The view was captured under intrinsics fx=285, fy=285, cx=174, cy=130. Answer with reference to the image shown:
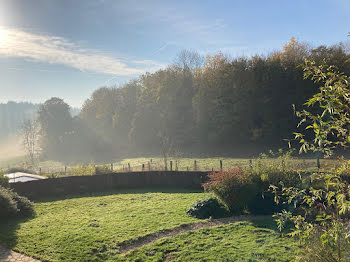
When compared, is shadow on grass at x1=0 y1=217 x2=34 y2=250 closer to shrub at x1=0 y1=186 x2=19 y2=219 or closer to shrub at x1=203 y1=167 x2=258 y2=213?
shrub at x1=0 y1=186 x2=19 y2=219

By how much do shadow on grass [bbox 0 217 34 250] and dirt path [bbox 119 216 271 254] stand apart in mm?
3661

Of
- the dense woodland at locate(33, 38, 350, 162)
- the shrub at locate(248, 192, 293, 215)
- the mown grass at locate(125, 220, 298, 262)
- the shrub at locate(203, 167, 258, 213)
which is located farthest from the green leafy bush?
the dense woodland at locate(33, 38, 350, 162)

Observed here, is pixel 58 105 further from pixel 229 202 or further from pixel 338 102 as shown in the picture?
pixel 338 102

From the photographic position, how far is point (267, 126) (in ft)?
106

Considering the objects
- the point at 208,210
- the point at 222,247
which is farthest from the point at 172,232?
the point at 208,210

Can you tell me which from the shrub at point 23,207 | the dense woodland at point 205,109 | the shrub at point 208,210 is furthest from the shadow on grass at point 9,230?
the dense woodland at point 205,109

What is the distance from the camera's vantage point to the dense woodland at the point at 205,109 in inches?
1247

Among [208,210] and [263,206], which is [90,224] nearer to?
[208,210]

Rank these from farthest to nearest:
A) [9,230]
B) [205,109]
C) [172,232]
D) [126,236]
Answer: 1. [205,109]
2. [9,230]
3. [172,232]
4. [126,236]

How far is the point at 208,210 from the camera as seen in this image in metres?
11.4

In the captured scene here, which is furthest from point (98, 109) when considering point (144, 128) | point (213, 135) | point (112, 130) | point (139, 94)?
point (213, 135)

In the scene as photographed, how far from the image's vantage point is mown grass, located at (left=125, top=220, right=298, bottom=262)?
7500 mm

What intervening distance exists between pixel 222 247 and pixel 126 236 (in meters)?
3.19

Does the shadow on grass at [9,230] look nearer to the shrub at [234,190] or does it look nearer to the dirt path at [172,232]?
the dirt path at [172,232]
